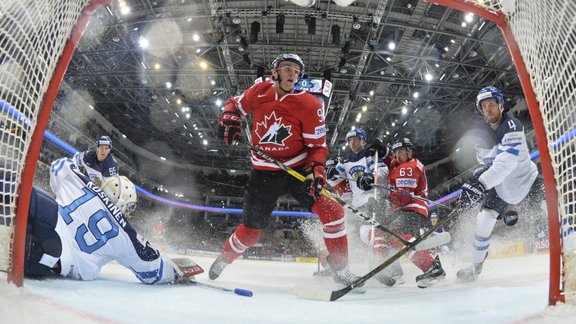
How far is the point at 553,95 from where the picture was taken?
1.43 metres

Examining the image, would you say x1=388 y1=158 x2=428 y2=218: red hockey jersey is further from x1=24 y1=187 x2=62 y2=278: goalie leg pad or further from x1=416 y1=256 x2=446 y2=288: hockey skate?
x1=24 y1=187 x2=62 y2=278: goalie leg pad

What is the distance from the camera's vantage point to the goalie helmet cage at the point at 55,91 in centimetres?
128

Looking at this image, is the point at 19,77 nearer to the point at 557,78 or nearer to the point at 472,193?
the point at 557,78

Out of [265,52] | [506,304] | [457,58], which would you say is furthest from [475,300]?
[457,58]

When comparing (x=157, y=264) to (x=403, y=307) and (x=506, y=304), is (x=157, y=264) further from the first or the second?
(x=506, y=304)

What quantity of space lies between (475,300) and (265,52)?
9468 millimetres

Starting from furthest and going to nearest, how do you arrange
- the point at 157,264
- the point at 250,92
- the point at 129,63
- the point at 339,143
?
the point at 339,143 < the point at 129,63 < the point at 250,92 < the point at 157,264

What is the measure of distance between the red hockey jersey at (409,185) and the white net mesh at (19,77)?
2675mm

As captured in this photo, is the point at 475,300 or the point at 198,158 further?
the point at 198,158

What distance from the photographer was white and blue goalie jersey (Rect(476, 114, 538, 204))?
2.45 m

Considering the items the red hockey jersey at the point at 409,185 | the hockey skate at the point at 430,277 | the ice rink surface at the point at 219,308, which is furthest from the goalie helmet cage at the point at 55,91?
the red hockey jersey at the point at 409,185

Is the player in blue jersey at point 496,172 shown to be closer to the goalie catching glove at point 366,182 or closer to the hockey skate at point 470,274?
the hockey skate at point 470,274

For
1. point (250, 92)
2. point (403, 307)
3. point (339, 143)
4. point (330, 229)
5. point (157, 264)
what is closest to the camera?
point (403, 307)

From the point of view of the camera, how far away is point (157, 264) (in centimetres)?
203
